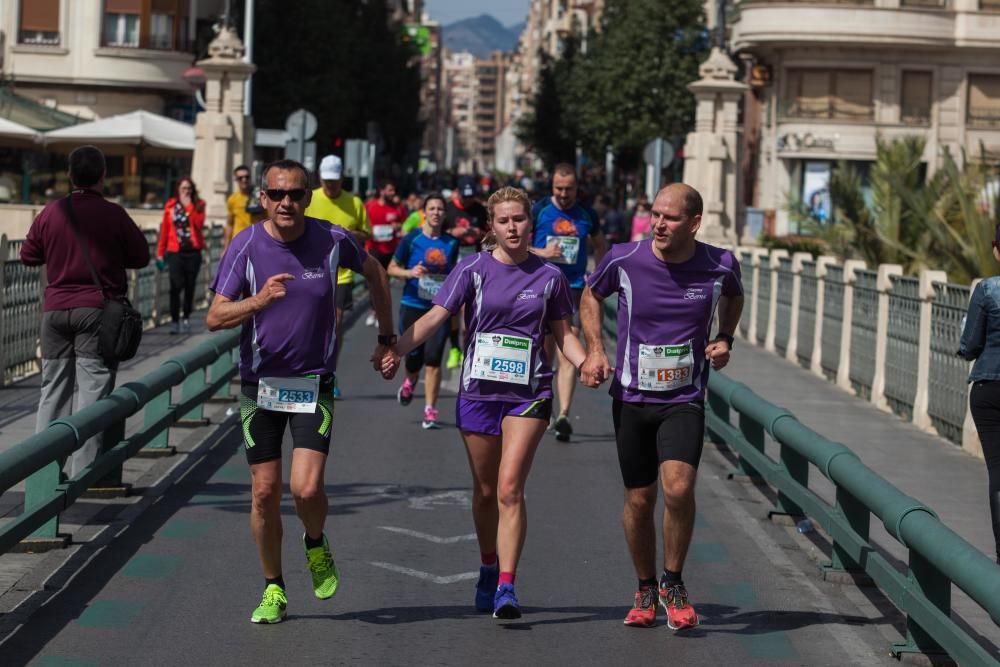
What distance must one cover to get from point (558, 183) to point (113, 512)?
14.5 feet

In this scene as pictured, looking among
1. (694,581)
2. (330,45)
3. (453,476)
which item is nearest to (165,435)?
(453,476)

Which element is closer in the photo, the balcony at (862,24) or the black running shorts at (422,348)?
the black running shorts at (422,348)

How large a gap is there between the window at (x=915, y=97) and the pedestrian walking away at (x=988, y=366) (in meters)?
53.2

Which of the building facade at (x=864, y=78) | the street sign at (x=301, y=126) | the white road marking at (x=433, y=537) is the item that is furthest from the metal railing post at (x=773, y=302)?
the building facade at (x=864, y=78)

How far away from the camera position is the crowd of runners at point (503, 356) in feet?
25.5

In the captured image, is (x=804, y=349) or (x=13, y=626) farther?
(x=804, y=349)

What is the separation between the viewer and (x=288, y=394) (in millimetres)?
7789

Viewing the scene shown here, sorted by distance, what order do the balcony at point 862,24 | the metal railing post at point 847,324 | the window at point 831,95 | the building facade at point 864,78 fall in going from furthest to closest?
the window at point 831,95, the building facade at point 864,78, the balcony at point 862,24, the metal railing post at point 847,324

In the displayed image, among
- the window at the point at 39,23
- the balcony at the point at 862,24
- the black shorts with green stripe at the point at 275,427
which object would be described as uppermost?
the balcony at the point at 862,24

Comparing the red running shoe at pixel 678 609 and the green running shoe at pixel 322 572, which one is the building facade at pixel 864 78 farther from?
the green running shoe at pixel 322 572

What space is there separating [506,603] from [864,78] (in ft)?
180

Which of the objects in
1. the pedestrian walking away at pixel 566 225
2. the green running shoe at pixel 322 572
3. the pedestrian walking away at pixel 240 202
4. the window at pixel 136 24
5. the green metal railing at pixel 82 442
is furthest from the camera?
the window at pixel 136 24

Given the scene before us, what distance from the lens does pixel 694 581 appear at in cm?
927

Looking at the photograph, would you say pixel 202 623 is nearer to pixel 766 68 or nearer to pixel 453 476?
pixel 453 476
